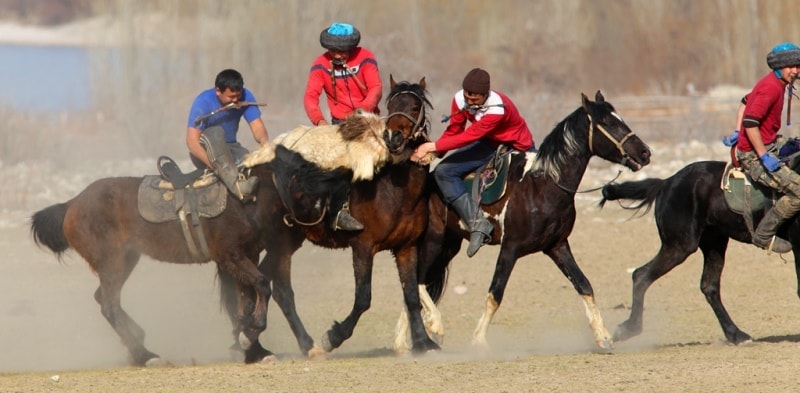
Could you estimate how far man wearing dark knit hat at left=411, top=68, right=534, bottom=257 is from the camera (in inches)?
406

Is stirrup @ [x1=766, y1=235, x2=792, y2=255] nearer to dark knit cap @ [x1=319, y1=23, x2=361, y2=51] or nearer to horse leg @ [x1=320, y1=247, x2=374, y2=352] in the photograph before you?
horse leg @ [x1=320, y1=247, x2=374, y2=352]

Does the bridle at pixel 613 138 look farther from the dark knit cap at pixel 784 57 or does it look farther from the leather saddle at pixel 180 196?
the leather saddle at pixel 180 196

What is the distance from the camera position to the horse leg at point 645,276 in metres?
10.8

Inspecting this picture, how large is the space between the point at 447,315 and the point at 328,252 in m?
4.45

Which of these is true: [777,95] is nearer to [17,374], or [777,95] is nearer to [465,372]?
[465,372]

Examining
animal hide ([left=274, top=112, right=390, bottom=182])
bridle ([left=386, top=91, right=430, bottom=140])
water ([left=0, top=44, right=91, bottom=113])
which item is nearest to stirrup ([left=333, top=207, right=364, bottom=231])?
animal hide ([left=274, top=112, right=390, bottom=182])

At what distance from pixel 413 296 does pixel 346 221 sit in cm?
88

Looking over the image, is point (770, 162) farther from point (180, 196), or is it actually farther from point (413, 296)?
point (180, 196)

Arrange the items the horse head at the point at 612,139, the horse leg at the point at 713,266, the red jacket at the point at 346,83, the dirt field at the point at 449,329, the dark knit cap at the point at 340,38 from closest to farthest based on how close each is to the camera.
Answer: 1. the dirt field at the point at 449,329
2. the horse head at the point at 612,139
3. the dark knit cap at the point at 340,38
4. the red jacket at the point at 346,83
5. the horse leg at the point at 713,266

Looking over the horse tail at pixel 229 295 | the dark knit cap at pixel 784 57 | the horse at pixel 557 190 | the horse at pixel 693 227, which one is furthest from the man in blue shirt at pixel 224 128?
the dark knit cap at pixel 784 57

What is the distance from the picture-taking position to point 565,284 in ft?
50.9

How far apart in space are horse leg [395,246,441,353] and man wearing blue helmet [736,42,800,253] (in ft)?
9.28

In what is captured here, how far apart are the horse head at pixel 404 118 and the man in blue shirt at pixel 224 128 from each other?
3.88ft

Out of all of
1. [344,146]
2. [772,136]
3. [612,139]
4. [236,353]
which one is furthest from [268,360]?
[772,136]
